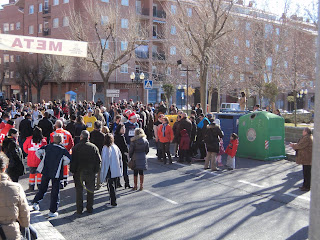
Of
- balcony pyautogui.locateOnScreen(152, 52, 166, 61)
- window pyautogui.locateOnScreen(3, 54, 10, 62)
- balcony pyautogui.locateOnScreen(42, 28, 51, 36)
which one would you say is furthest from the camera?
window pyautogui.locateOnScreen(3, 54, 10, 62)

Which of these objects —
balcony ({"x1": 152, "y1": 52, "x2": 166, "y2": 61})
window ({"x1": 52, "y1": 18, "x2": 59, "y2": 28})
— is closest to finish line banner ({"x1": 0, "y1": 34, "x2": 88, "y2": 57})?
balcony ({"x1": 152, "y1": 52, "x2": 166, "y2": 61})

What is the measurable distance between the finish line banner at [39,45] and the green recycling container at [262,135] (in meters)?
6.56

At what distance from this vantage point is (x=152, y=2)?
48312 mm

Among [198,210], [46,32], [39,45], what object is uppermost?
[46,32]

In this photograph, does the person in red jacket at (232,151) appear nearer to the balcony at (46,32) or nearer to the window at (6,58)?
the balcony at (46,32)

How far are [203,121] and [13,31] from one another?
50818mm

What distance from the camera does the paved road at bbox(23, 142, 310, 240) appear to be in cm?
652

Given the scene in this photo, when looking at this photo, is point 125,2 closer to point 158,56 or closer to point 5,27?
point 158,56

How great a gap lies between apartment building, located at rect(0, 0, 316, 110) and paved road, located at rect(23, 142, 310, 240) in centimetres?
1628

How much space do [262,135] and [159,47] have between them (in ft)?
125

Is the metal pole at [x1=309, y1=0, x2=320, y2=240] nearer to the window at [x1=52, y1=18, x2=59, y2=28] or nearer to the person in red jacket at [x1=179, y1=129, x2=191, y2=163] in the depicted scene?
the person in red jacket at [x1=179, y1=129, x2=191, y2=163]

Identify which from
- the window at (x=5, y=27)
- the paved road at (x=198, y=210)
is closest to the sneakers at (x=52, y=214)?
the paved road at (x=198, y=210)

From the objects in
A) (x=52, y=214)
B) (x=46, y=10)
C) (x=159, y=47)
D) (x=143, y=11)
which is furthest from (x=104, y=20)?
(x=52, y=214)

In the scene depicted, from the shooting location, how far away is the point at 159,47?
4978 centimetres
